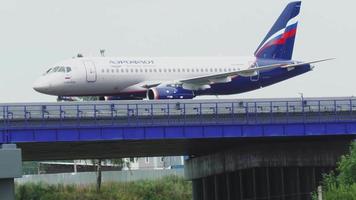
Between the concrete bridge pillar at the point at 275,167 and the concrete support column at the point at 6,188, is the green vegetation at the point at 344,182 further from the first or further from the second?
the concrete support column at the point at 6,188

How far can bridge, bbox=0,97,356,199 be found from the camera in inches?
2325

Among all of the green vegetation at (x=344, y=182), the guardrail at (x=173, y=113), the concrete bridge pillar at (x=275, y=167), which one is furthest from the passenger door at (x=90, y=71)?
the green vegetation at (x=344, y=182)

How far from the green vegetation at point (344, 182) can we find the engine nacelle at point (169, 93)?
13.3m

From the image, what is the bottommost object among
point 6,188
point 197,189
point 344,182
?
point 344,182

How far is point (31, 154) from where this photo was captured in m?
71.9

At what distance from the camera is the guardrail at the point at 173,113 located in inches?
2319

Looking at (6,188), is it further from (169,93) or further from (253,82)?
(253,82)

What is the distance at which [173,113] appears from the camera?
202ft

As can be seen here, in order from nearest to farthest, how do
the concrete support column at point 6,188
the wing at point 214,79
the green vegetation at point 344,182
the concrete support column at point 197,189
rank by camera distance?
the green vegetation at point 344,182, the concrete support column at point 6,188, the wing at point 214,79, the concrete support column at point 197,189

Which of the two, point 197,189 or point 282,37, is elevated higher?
point 282,37

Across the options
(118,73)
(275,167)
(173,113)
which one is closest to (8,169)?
(173,113)

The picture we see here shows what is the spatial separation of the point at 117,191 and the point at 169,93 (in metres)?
33.2

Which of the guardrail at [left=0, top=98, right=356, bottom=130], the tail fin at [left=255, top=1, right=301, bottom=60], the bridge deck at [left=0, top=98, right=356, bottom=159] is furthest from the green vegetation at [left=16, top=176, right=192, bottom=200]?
the guardrail at [left=0, top=98, right=356, bottom=130]

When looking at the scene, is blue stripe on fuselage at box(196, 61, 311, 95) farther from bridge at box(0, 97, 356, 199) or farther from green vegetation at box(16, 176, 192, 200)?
green vegetation at box(16, 176, 192, 200)
